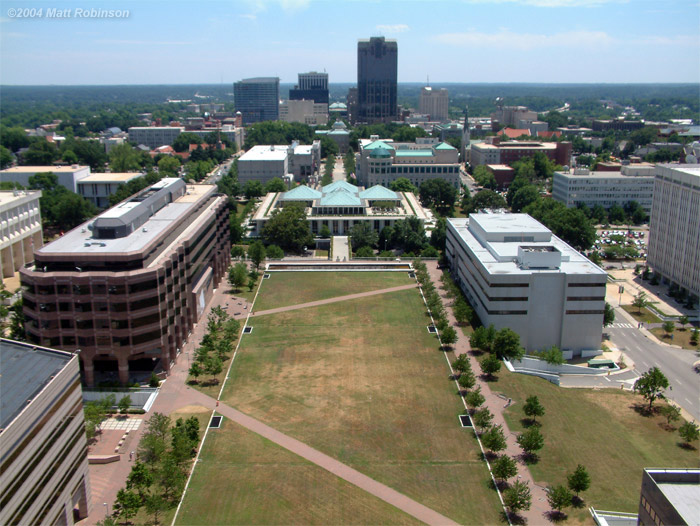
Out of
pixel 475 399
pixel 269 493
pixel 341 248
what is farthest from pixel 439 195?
pixel 269 493

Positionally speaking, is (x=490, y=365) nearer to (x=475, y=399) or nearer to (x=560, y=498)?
(x=475, y=399)

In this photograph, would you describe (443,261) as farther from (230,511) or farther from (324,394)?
(230,511)

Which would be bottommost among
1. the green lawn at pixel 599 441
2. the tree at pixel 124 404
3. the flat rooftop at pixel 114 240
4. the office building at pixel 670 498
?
the green lawn at pixel 599 441

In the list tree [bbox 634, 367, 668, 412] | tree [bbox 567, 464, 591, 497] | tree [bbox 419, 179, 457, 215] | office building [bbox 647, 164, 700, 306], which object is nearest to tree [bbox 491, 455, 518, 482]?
tree [bbox 567, 464, 591, 497]

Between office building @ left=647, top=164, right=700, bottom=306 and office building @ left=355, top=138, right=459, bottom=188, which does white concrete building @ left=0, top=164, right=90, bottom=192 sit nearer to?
office building @ left=355, top=138, right=459, bottom=188

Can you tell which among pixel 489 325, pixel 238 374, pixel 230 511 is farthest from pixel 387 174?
pixel 230 511

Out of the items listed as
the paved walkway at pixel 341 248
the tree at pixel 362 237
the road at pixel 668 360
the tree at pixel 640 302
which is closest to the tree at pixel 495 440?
the road at pixel 668 360

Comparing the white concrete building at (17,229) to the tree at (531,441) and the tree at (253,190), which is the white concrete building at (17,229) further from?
the tree at (531,441)
